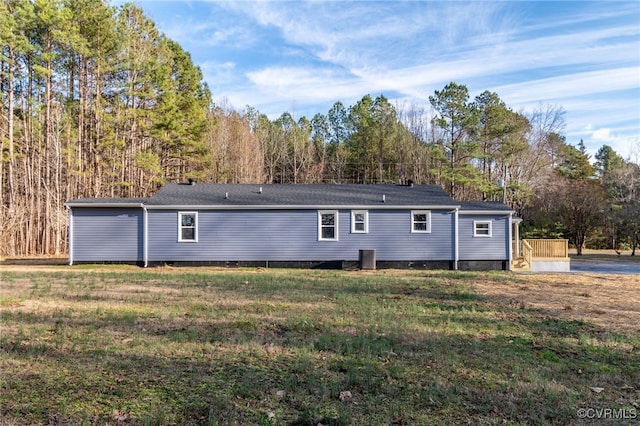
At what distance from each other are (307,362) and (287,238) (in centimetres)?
1286

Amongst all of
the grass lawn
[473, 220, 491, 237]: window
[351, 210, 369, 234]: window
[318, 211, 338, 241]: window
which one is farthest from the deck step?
the grass lawn

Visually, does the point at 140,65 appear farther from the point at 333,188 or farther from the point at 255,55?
the point at 333,188

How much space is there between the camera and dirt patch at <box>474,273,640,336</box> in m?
7.19

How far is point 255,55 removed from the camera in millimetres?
23500

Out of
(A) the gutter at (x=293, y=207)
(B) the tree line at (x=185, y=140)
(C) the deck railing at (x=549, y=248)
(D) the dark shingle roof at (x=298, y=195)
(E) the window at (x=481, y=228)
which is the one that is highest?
(B) the tree line at (x=185, y=140)

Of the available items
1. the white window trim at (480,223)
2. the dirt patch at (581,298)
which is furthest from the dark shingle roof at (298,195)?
the dirt patch at (581,298)

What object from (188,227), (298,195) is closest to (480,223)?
(298,195)

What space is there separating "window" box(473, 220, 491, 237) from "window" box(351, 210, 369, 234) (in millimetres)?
4800

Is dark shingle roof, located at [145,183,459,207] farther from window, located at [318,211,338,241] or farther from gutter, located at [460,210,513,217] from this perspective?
gutter, located at [460,210,513,217]

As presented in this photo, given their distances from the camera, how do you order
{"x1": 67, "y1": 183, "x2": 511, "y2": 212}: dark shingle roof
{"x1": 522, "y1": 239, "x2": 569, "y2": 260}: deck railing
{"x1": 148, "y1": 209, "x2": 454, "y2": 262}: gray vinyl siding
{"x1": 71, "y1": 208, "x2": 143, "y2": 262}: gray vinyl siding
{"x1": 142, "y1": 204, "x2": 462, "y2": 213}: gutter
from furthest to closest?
{"x1": 522, "y1": 239, "x2": 569, "y2": 260}: deck railing < {"x1": 67, "y1": 183, "x2": 511, "y2": 212}: dark shingle roof < {"x1": 148, "y1": 209, "x2": 454, "y2": 262}: gray vinyl siding < {"x1": 142, "y1": 204, "x2": 462, "y2": 213}: gutter < {"x1": 71, "y1": 208, "x2": 143, "y2": 262}: gray vinyl siding

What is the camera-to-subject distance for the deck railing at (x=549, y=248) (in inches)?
742

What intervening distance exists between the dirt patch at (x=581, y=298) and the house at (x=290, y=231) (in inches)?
185

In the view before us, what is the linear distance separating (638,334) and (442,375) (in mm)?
3969

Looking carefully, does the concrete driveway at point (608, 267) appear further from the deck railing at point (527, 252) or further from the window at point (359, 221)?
the window at point (359, 221)
